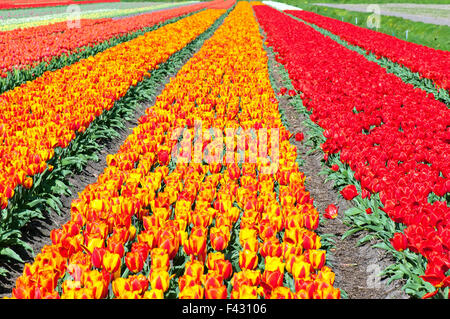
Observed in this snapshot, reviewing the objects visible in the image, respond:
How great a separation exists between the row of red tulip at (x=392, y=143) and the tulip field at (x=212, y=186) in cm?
2

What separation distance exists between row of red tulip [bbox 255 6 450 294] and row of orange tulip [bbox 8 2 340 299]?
2.54ft

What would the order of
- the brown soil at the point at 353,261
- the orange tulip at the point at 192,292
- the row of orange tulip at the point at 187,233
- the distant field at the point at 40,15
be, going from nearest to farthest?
the orange tulip at the point at 192,292 < the row of orange tulip at the point at 187,233 < the brown soil at the point at 353,261 < the distant field at the point at 40,15

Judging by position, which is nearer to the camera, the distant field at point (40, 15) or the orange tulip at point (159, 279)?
the orange tulip at point (159, 279)

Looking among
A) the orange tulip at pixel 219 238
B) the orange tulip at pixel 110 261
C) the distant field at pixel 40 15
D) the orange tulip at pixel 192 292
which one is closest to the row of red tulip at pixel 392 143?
the orange tulip at pixel 219 238

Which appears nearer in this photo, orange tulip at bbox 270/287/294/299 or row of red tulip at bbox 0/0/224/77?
orange tulip at bbox 270/287/294/299

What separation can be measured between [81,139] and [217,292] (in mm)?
5335

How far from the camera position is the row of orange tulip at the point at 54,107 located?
4.91 metres

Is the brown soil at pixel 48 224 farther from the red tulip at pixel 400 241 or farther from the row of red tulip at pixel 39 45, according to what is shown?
the row of red tulip at pixel 39 45

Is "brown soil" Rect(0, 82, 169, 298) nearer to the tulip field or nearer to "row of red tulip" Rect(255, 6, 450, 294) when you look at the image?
the tulip field

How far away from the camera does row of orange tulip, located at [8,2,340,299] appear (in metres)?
2.68

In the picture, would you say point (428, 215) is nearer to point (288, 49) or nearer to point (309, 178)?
point (309, 178)

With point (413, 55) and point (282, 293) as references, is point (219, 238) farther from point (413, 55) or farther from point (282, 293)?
point (413, 55)

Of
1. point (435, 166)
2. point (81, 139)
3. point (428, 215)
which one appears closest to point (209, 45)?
point (81, 139)

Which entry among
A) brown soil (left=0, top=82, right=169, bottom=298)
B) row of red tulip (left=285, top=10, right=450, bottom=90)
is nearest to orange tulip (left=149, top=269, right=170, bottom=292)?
brown soil (left=0, top=82, right=169, bottom=298)
